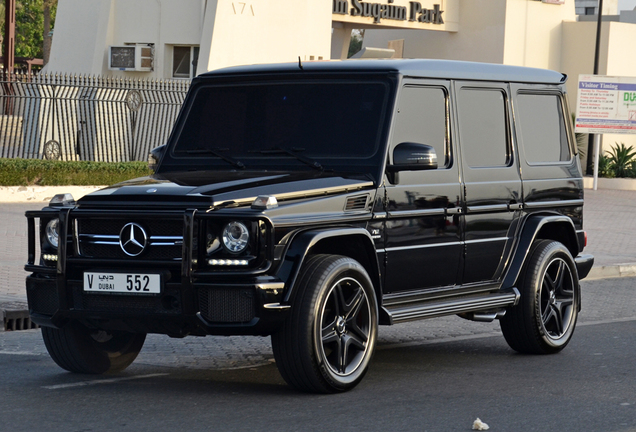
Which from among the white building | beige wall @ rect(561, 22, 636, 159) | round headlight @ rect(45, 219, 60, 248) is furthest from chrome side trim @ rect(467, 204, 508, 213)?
beige wall @ rect(561, 22, 636, 159)

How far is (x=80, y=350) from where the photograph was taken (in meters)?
6.86

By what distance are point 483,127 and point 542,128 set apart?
2.76 feet

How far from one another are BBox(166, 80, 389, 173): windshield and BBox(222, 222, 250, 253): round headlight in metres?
1.12

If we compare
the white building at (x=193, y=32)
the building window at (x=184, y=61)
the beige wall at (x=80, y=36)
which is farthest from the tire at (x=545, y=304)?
the beige wall at (x=80, y=36)

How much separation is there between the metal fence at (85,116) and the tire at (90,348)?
14673 mm

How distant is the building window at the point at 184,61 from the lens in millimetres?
27953

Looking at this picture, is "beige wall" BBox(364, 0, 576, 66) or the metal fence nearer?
the metal fence

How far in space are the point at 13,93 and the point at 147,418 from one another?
16878 millimetres

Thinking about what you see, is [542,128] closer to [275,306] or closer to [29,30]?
[275,306]

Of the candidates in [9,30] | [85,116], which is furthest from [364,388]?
[9,30]

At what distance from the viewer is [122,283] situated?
608cm

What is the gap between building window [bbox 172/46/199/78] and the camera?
2795 centimetres

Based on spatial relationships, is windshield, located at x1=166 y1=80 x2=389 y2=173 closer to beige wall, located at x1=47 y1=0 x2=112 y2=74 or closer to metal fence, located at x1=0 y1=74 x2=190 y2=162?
metal fence, located at x1=0 y1=74 x2=190 y2=162

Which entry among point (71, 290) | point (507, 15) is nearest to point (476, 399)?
point (71, 290)
